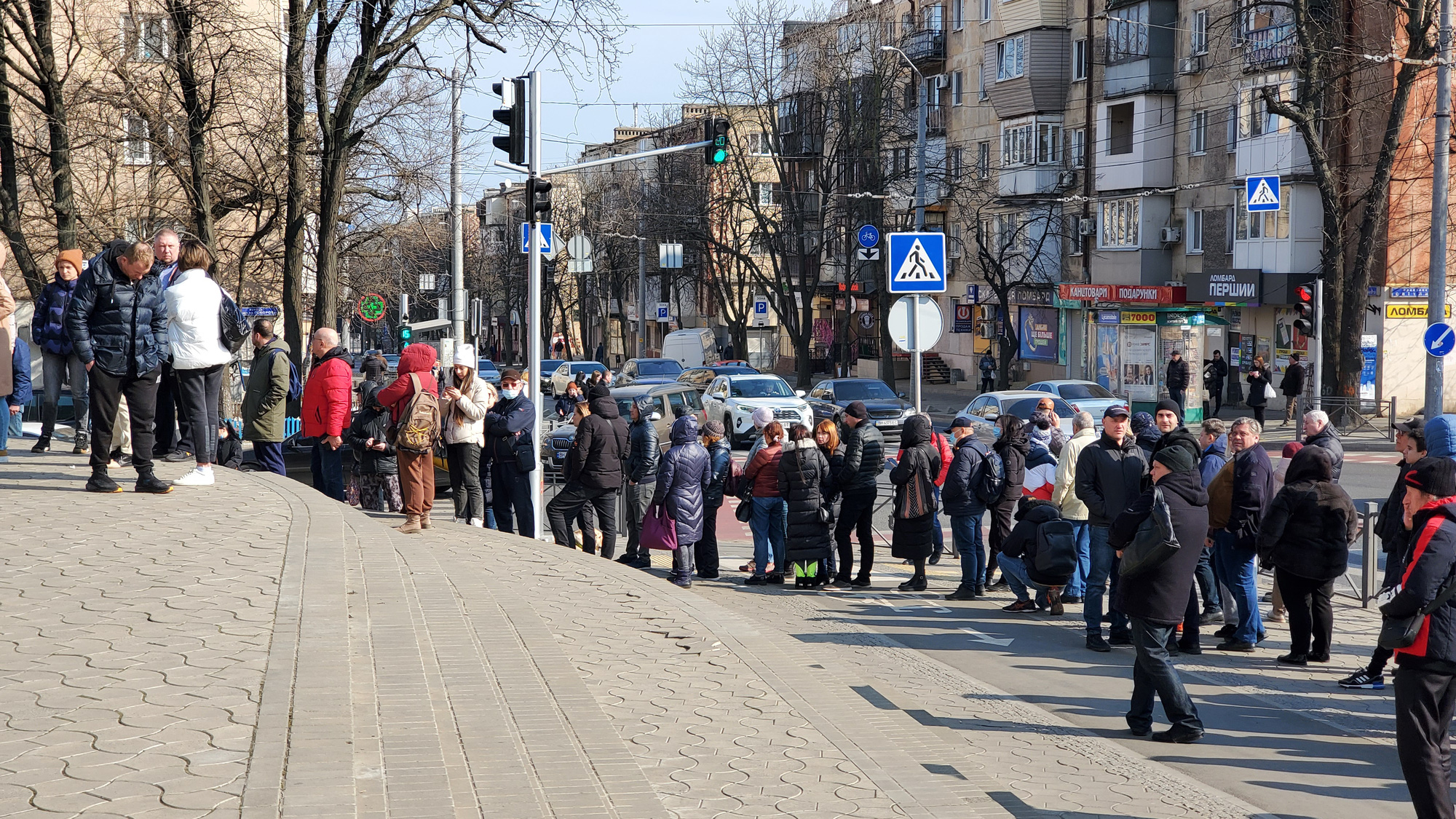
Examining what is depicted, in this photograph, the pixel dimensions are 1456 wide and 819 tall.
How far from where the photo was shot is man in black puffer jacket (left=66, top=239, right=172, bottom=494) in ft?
30.6

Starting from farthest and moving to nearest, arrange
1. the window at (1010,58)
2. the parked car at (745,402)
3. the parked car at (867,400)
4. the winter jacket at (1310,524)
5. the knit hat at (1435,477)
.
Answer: the window at (1010,58) → the parked car at (867,400) → the parked car at (745,402) → the winter jacket at (1310,524) → the knit hat at (1435,477)

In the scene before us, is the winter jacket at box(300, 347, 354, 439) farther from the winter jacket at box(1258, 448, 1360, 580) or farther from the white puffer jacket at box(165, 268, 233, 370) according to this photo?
the winter jacket at box(1258, 448, 1360, 580)

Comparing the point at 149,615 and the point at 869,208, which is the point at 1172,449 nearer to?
the point at 149,615

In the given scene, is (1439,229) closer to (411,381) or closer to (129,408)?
(411,381)

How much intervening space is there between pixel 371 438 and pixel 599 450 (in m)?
2.23

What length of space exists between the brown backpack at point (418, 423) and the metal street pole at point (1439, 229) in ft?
60.9

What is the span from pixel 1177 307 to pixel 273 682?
38.3 m

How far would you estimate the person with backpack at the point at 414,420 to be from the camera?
33.3 feet

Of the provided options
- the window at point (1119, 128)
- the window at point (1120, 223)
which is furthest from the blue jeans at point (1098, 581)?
the window at point (1119, 128)

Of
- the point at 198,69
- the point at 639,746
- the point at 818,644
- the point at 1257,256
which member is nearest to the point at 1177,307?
the point at 1257,256

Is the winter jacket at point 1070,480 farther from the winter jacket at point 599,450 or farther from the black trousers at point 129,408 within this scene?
the black trousers at point 129,408

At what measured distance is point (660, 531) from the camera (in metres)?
13.0

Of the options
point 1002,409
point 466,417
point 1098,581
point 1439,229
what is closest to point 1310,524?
point 1098,581

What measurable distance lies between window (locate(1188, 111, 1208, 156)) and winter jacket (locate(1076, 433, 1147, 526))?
1411 inches
